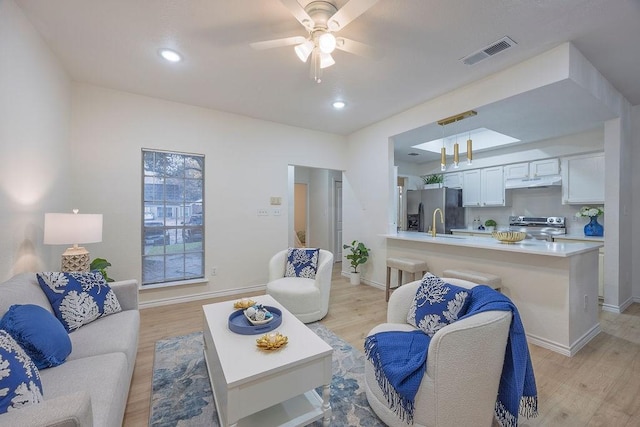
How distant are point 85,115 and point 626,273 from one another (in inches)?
284

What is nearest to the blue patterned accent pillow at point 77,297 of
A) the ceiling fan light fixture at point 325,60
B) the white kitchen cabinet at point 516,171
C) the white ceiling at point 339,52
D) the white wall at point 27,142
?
the white wall at point 27,142

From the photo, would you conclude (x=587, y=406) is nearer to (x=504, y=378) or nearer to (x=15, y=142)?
(x=504, y=378)

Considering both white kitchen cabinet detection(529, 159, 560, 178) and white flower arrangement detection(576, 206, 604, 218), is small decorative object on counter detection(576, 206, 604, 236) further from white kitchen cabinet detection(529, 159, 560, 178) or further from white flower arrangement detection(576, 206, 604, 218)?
white kitchen cabinet detection(529, 159, 560, 178)

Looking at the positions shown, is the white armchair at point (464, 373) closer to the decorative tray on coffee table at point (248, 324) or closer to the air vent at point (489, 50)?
the decorative tray on coffee table at point (248, 324)

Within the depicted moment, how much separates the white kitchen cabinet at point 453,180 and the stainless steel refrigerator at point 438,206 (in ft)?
0.64

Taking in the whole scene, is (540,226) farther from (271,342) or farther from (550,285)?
(271,342)

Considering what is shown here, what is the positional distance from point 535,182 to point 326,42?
4683 mm

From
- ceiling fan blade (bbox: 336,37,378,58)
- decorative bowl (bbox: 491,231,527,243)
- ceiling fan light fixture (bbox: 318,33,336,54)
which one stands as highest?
ceiling fan blade (bbox: 336,37,378,58)

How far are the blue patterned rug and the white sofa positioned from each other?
0.95ft

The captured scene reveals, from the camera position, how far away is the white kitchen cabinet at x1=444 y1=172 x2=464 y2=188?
232 inches

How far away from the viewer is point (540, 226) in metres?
4.78

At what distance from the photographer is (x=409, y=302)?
200 centimetres

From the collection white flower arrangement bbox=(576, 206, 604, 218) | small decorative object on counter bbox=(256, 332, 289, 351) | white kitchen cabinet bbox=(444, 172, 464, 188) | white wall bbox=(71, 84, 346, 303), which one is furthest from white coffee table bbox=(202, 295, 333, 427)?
white kitchen cabinet bbox=(444, 172, 464, 188)

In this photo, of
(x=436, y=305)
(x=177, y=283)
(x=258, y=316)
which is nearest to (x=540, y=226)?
(x=436, y=305)
